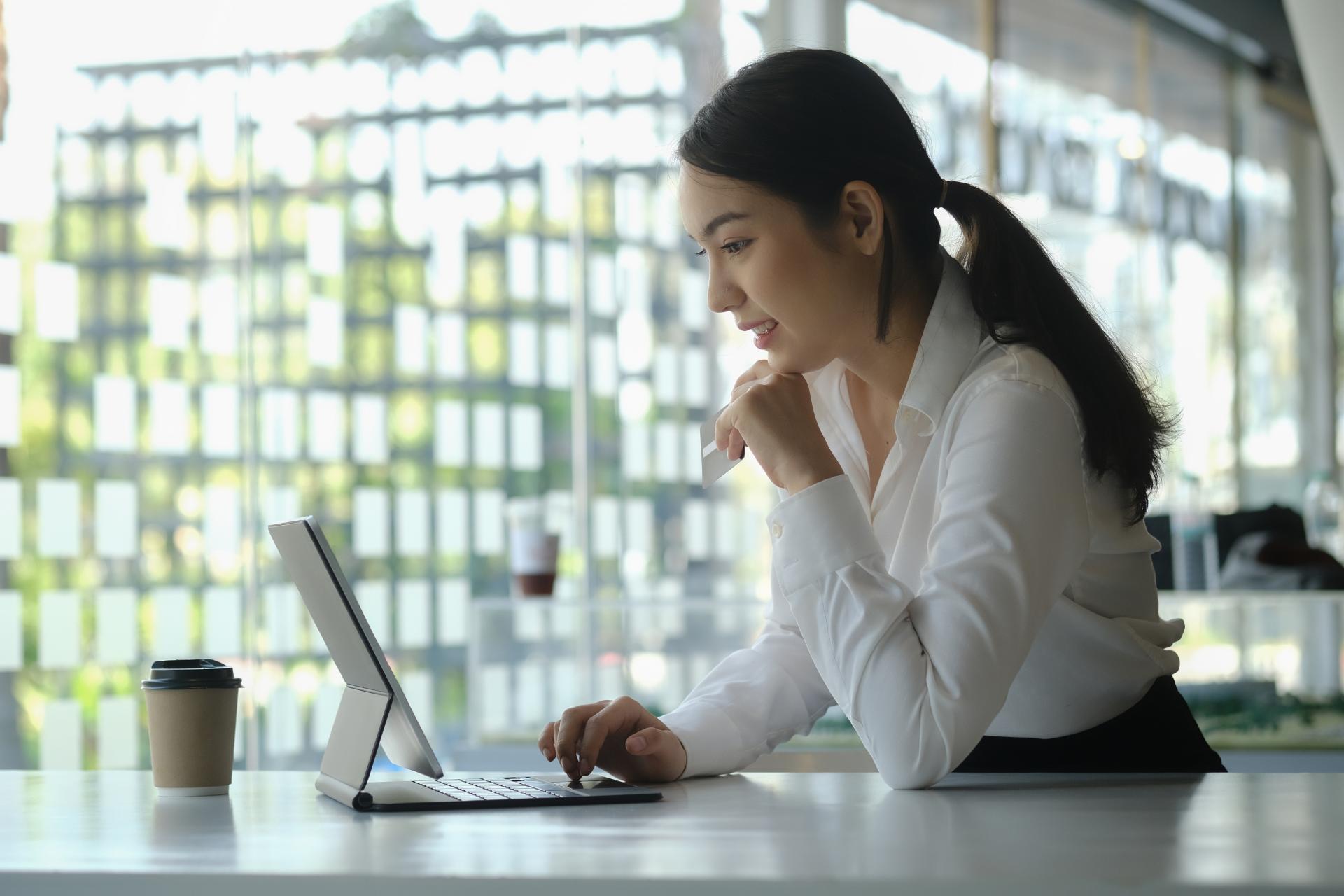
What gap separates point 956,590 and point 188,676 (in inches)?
24.2

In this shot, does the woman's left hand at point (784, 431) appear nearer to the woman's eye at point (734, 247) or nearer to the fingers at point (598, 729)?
the woman's eye at point (734, 247)

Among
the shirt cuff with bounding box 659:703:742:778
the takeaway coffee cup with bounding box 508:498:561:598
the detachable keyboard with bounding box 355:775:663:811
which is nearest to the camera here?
the detachable keyboard with bounding box 355:775:663:811

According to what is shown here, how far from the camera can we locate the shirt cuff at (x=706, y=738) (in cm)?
126

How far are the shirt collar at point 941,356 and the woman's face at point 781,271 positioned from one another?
8cm

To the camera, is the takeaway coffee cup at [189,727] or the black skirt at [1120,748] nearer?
the takeaway coffee cup at [189,727]

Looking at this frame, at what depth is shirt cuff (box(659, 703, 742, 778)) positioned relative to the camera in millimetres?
1263

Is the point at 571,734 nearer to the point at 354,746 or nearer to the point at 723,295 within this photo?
the point at 354,746

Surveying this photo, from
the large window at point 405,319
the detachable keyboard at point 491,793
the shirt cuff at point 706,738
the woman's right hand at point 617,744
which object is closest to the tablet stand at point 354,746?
the detachable keyboard at point 491,793

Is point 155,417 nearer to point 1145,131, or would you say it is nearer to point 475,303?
point 475,303

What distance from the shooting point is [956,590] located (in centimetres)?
115

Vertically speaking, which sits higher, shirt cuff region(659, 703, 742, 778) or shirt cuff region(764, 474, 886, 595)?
shirt cuff region(764, 474, 886, 595)

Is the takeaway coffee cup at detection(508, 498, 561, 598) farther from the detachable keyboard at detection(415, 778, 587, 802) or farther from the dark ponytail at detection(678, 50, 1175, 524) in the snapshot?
the detachable keyboard at detection(415, 778, 587, 802)

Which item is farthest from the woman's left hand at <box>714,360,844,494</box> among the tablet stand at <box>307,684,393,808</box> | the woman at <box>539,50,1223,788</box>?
the tablet stand at <box>307,684,393,808</box>

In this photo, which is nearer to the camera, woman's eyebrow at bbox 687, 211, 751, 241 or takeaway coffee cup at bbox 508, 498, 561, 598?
woman's eyebrow at bbox 687, 211, 751, 241
